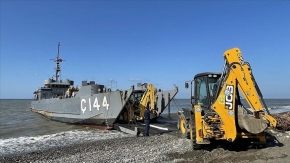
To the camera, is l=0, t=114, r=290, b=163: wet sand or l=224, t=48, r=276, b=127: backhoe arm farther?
l=0, t=114, r=290, b=163: wet sand

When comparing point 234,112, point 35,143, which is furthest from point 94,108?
point 234,112

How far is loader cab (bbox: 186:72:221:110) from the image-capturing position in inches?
311

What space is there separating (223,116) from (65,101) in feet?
55.8

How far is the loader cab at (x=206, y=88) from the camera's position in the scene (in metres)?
7.90

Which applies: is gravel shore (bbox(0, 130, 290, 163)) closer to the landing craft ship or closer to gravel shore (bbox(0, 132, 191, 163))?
gravel shore (bbox(0, 132, 191, 163))

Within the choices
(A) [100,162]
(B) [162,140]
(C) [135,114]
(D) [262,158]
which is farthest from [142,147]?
(C) [135,114]

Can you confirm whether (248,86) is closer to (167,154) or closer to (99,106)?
(167,154)

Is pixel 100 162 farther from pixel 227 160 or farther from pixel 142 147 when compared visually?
pixel 227 160

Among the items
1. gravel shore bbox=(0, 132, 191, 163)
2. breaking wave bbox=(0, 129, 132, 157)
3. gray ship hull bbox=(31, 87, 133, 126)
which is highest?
gray ship hull bbox=(31, 87, 133, 126)

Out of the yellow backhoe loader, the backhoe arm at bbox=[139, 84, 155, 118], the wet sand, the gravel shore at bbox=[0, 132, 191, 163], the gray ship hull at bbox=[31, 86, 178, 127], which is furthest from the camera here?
the backhoe arm at bbox=[139, 84, 155, 118]

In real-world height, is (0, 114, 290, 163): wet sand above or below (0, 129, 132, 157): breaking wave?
above

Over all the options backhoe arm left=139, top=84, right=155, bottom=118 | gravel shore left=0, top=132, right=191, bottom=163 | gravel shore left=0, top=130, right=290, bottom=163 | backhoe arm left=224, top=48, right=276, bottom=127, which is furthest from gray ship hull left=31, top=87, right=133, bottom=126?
backhoe arm left=224, top=48, right=276, bottom=127

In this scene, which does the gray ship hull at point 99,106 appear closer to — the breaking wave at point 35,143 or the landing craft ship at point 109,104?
the landing craft ship at point 109,104

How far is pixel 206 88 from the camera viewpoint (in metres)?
8.06
